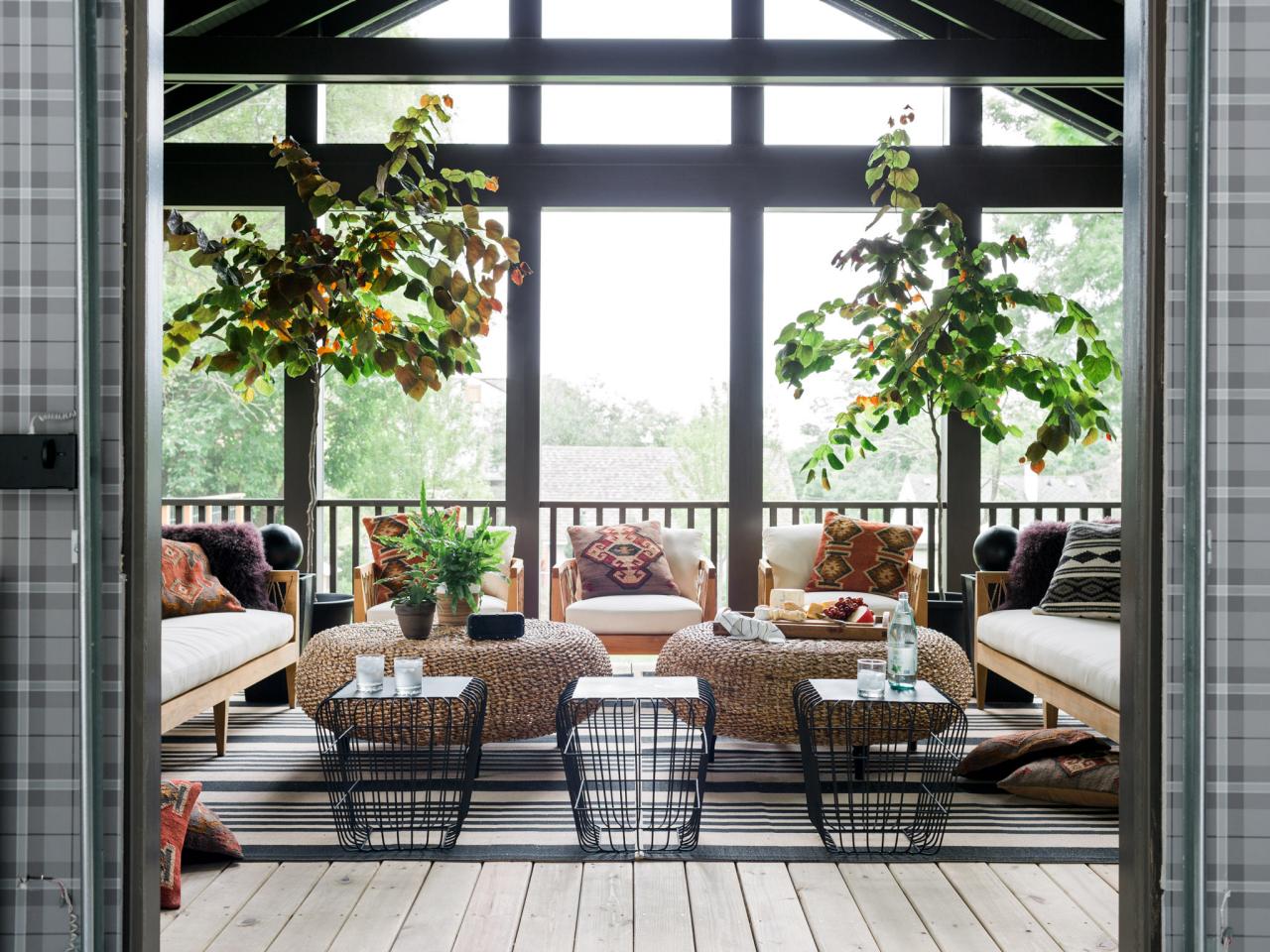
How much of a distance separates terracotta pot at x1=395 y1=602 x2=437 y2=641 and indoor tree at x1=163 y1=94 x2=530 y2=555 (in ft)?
5.13

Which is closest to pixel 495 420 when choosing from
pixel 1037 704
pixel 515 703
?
pixel 515 703

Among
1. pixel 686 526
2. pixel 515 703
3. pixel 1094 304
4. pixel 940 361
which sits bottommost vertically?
pixel 515 703

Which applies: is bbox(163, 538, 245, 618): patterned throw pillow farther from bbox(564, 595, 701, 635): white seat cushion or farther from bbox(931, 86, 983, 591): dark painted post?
bbox(931, 86, 983, 591): dark painted post

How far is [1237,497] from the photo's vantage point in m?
1.50

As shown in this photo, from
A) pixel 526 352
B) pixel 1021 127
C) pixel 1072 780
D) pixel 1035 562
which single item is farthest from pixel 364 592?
pixel 1021 127

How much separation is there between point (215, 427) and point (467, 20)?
2686mm

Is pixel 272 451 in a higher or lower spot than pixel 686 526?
higher

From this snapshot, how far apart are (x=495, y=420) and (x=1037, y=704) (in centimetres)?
317

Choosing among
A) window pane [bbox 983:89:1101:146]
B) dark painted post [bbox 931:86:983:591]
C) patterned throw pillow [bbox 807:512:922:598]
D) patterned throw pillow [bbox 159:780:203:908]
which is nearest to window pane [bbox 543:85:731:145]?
dark painted post [bbox 931:86:983:591]

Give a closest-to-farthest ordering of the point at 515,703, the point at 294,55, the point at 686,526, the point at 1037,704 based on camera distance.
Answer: the point at 515,703 → the point at 1037,704 → the point at 294,55 → the point at 686,526

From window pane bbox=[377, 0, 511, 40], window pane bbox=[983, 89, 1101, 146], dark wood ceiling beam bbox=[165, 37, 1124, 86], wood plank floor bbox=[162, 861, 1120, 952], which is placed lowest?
wood plank floor bbox=[162, 861, 1120, 952]

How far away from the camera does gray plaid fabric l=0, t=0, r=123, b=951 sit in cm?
147

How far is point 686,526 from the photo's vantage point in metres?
6.32

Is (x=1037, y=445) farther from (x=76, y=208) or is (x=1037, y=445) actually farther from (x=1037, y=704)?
(x=76, y=208)
